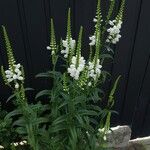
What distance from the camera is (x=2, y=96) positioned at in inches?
160

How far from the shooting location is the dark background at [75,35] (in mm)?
3514

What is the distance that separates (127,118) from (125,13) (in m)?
1.56

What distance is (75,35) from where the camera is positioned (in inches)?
150

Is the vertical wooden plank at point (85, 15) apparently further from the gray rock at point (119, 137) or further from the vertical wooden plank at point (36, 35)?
the gray rock at point (119, 137)

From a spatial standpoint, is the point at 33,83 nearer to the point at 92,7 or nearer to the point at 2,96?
the point at 2,96

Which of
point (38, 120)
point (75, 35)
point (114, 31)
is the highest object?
point (114, 31)

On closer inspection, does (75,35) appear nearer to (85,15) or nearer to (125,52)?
(85,15)

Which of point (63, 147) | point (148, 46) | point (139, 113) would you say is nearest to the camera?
point (63, 147)

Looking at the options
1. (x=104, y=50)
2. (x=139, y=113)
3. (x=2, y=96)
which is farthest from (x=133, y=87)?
(x=2, y=96)

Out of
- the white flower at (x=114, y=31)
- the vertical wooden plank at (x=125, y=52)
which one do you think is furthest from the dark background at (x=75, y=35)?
the white flower at (x=114, y=31)

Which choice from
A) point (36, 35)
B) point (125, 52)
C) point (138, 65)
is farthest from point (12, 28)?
point (138, 65)

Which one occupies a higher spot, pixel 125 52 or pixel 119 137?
pixel 125 52

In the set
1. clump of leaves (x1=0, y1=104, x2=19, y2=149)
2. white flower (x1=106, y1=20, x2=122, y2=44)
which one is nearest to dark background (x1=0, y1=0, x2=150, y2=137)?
clump of leaves (x1=0, y1=104, x2=19, y2=149)

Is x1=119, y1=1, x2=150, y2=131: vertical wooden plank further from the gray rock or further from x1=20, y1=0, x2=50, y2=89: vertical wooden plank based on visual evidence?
x1=20, y1=0, x2=50, y2=89: vertical wooden plank
